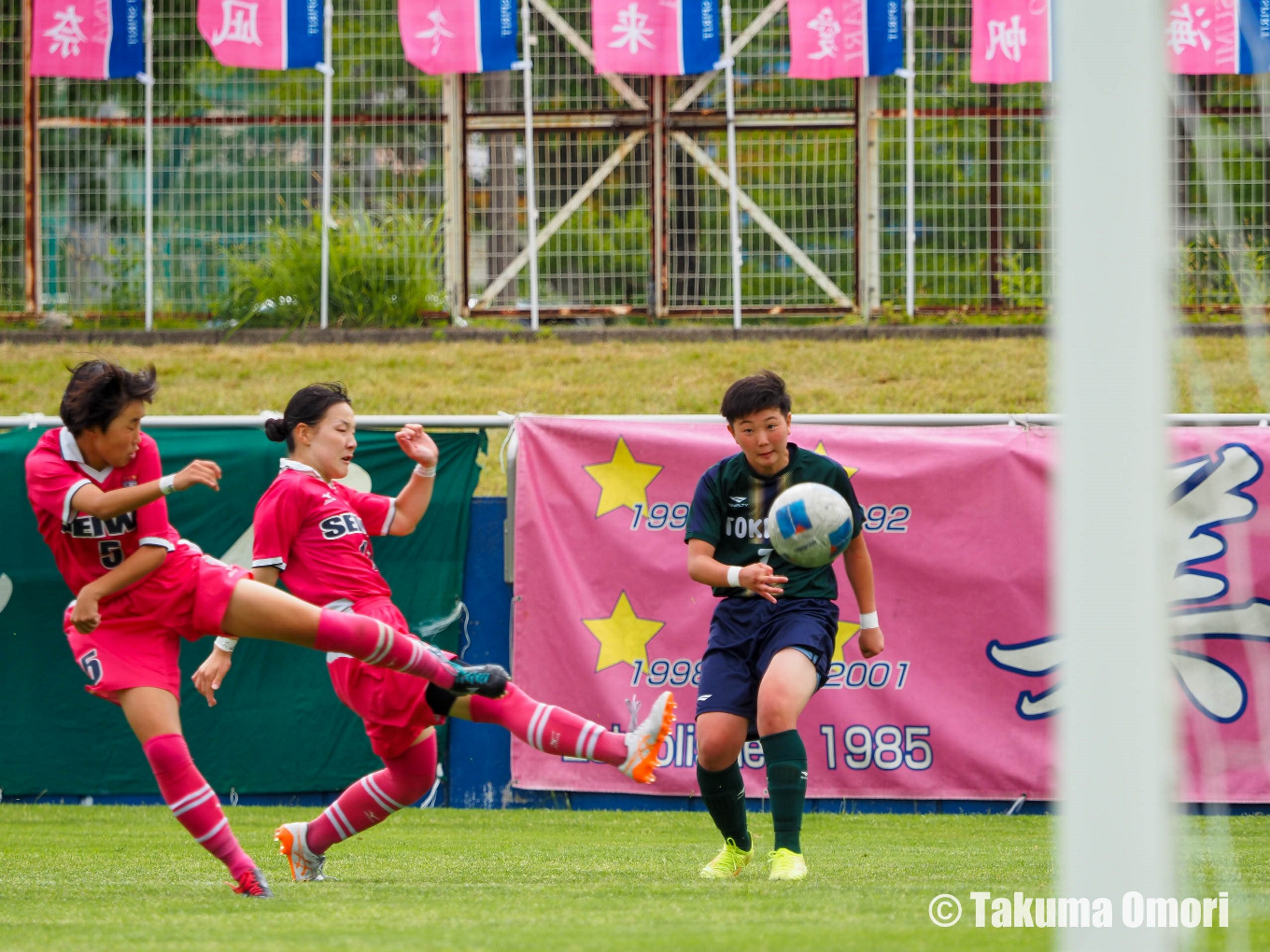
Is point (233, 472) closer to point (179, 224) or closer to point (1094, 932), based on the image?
point (1094, 932)

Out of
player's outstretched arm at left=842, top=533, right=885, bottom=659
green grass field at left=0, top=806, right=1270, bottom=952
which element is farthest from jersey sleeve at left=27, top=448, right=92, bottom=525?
player's outstretched arm at left=842, top=533, right=885, bottom=659

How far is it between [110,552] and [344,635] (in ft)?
2.94

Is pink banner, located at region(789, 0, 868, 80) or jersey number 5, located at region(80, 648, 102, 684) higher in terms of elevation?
pink banner, located at region(789, 0, 868, 80)

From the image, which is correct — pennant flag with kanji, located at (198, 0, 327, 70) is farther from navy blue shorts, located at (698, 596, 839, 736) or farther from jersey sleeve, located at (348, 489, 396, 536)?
navy blue shorts, located at (698, 596, 839, 736)

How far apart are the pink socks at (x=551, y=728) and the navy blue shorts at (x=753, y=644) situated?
531 mm

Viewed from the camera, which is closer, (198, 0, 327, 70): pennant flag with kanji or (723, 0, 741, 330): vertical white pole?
(198, 0, 327, 70): pennant flag with kanji

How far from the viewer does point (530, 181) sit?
1380 centimetres

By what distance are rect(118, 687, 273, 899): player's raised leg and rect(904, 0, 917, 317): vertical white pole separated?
34.2 ft

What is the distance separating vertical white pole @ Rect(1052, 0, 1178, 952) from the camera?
2.41m

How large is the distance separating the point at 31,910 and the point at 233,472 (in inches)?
159

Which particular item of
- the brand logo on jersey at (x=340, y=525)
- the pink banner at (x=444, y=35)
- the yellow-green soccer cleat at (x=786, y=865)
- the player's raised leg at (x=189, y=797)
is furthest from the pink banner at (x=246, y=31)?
the yellow-green soccer cleat at (x=786, y=865)

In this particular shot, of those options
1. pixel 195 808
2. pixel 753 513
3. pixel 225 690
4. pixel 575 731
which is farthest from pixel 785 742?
pixel 225 690

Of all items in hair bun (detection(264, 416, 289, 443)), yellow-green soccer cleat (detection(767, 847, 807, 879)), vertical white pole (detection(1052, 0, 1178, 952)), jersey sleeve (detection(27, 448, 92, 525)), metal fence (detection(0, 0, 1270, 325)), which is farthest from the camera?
metal fence (detection(0, 0, 1270, 325))

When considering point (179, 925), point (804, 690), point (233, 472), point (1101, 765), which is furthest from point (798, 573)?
point (233, 472)
